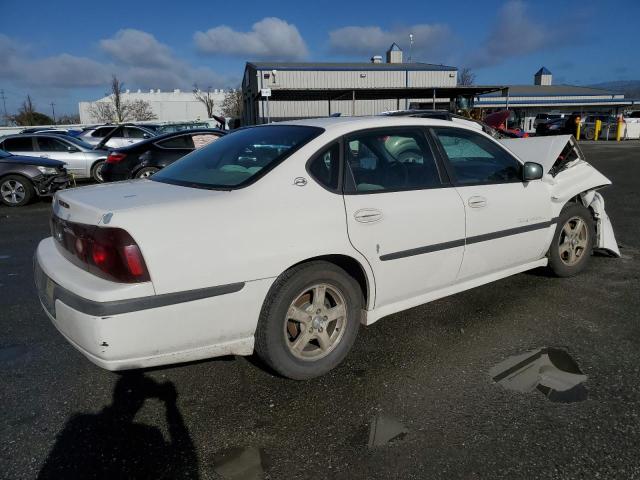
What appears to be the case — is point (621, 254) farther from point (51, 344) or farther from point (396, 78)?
point (396, 78)

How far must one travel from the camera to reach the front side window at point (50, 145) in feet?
41.3

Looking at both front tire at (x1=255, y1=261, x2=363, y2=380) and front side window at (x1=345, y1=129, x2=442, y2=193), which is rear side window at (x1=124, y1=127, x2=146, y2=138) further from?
front tire at (x1=255, y1=261, x2=363, y2=380)

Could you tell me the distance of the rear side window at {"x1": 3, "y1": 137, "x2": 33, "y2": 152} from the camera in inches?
495

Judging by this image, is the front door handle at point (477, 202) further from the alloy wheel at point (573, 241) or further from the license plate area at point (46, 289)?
the license plate area at point (46, 289)

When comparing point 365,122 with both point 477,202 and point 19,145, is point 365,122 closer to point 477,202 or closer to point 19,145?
point 477,202

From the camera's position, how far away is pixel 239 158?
3.34 meters

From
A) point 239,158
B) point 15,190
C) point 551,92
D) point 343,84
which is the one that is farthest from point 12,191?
point 551,92

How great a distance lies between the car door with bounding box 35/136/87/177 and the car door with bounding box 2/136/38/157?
6.1 inches

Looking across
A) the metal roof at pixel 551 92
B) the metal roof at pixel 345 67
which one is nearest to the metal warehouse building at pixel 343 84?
the metal roof at pixel 345 67

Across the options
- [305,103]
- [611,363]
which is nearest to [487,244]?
[611,363]

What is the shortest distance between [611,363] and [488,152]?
1.78 meters

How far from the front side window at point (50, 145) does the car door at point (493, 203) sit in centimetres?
1170

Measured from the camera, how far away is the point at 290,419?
266 cm

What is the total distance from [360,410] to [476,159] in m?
2.22
